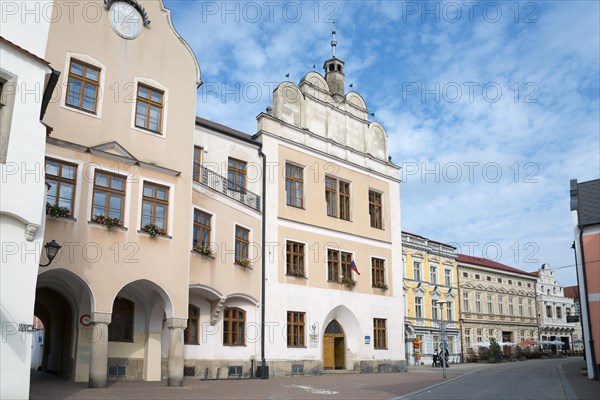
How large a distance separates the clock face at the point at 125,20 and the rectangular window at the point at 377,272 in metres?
17.2

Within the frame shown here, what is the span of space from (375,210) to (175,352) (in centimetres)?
1635

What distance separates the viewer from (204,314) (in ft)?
73.7

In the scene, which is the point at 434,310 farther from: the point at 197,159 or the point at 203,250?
the point at 203,250

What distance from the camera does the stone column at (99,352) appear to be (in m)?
15.8

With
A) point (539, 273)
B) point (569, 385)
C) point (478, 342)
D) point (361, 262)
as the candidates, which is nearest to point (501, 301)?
point (478, 342)

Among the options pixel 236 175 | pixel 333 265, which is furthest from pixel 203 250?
pixel 333 265

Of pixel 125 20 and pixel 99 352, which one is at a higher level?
pixel 125 20

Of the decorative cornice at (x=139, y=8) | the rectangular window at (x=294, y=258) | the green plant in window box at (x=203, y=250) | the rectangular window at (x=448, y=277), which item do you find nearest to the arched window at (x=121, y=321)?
the green plant in window box at (x=203, y=250)

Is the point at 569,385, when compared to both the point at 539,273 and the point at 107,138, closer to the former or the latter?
the point at 107,138

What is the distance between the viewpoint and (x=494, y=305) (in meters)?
53.7

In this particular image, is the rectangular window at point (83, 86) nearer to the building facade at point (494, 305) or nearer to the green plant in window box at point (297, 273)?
the green plant in window box at point (297, 273)

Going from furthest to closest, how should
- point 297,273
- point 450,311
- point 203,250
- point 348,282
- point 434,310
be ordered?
point 450,311 → point 434,310 → point 348,282 → point 297,273 → point 203,250

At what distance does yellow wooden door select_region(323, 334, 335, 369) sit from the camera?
2786cm

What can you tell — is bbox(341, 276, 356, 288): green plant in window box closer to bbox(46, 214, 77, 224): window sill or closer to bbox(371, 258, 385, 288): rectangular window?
bbox(371, 258, 385, 288): rectangular window
